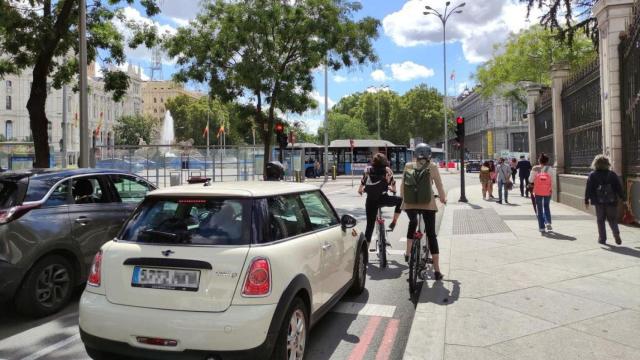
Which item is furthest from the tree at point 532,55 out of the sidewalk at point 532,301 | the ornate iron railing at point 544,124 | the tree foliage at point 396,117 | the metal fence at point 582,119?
the tree foliage at point 396,117

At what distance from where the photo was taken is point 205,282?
3375 mm

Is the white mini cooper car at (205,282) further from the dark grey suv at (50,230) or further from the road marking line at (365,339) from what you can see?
the dark grey suv at (50,230)

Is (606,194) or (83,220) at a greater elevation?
(606,194)

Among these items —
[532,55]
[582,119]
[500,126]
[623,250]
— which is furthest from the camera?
[500,126]

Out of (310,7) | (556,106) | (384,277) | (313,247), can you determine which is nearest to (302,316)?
(313,247)

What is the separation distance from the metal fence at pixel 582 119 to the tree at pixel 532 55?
20.7m

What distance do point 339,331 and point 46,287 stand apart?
3110 mm

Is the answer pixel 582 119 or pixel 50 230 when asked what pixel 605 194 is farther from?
pixel 50 230

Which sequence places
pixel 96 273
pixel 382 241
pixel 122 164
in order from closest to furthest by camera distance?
pixel 96 273, pixel 382 241, pixel 122 164

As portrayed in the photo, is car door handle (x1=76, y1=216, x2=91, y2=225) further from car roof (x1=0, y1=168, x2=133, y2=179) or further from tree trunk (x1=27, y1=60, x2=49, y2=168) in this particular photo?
tree trunk (x1=27, y1=60, x2=49, y2=168)

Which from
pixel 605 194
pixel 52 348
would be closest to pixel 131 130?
pixel 605 194

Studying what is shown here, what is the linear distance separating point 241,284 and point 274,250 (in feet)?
1.16

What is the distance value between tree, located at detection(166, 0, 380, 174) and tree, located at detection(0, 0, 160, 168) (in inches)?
184

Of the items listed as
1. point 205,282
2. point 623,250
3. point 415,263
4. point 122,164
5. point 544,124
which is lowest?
point 623,250
